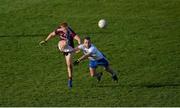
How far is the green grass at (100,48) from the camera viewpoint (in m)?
18.7

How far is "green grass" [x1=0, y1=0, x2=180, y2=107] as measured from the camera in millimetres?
18656

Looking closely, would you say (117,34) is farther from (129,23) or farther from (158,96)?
(158,96)

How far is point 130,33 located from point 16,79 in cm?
855

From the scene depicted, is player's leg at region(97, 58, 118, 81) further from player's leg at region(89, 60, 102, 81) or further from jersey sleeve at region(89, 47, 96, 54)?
jersey sleeve at region(89, 47, 96, 54)

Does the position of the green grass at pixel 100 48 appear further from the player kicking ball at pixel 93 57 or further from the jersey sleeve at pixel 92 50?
the jersey sleeve at pixel 92 50

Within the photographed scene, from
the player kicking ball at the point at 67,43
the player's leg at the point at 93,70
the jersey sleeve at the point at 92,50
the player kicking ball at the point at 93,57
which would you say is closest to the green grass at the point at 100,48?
the player's leg at the point at 93,70

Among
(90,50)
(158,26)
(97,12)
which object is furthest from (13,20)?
(90,50)

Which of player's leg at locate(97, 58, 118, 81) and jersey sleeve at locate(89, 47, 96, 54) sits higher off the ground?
jersey sleeve at locate(89, 47, 96, 54)

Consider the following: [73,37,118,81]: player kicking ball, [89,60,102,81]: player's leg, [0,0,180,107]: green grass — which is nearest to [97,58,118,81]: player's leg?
[73,37,118,81]: player kicking ball

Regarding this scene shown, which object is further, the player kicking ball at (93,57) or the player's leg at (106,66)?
the player's leg at (106,66)

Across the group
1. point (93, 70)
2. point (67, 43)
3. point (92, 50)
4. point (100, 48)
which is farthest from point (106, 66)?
point (100, 48)

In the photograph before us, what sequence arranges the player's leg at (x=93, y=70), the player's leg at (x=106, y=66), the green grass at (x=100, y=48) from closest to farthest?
the green grass at (x=100, y=48), the player's leg at (x=106, y=66), the player's leg at (x=93, y=70)

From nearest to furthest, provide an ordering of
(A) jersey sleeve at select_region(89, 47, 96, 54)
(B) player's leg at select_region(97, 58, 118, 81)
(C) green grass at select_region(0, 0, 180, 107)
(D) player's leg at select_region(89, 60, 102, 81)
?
1. (C) green grass at select_region(0, 0, 180, 107)
2. (A) jersey sleeve at select_region(89, 47, 96, 54)
3. (B) player's leg at select_region(97, 58, 118, 81)
4. (D) player's leg at select_region(89, 60, 102, 81)

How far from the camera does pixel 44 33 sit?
27.1 m
